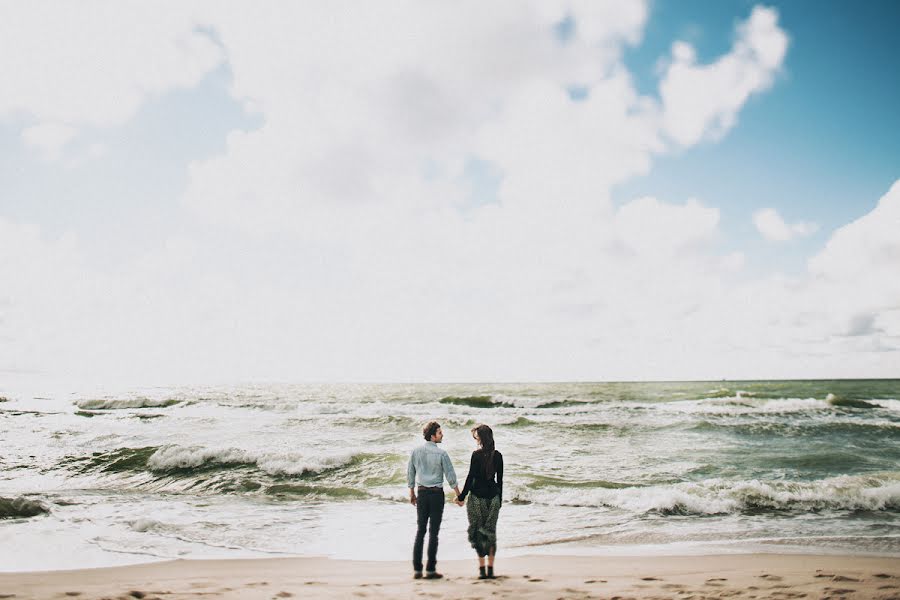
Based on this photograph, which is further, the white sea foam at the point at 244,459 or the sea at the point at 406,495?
the white sea foam at the point at 244,459

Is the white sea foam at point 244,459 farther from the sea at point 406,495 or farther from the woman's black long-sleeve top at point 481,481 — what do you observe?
the woman's black long-sleeve top at point 481,481

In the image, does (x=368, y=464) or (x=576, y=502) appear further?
(x=368, y=464)

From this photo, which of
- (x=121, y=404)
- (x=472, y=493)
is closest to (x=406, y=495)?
(x=472, y=493)

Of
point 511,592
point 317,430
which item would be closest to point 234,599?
point 511,592

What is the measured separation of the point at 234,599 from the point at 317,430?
A: 19.6m

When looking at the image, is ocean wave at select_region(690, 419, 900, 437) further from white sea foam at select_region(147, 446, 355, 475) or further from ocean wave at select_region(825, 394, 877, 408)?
white sea foam at select_region(147, 446, 355, 475)

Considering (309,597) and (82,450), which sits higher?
(309,597)

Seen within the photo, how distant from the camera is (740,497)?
10.4 m

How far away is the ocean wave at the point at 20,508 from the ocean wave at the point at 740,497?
9.57 m

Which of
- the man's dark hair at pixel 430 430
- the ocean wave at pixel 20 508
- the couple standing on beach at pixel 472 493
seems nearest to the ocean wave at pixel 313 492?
the ocean wave at pixel 20 508

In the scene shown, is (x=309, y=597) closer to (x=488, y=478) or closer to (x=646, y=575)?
(x=488, y=478)

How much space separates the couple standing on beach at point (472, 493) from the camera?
20.2 feet

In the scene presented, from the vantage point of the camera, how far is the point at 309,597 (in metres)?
5.39

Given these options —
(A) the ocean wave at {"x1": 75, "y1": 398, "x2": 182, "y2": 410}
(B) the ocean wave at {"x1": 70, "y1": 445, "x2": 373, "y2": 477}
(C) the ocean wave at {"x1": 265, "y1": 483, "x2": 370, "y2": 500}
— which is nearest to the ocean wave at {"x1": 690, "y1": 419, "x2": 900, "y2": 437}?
(B) the ocean wave at {"x1": 70, "y1": 445, "x2": 373, "y2": 477}
